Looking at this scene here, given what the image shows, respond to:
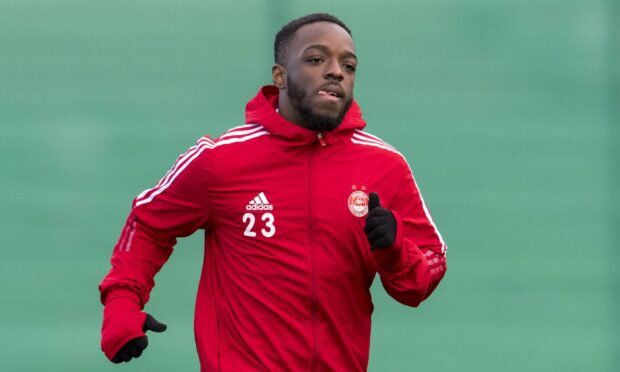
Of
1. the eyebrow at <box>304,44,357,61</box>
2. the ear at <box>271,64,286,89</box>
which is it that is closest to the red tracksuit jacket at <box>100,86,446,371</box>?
the ear at <box>271,64,286,89</box>

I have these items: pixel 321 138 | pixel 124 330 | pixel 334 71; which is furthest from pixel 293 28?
pixel 124 330

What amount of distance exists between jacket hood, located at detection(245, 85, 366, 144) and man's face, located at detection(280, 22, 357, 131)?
0.04 m

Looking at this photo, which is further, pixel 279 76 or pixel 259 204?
pixel 279 76

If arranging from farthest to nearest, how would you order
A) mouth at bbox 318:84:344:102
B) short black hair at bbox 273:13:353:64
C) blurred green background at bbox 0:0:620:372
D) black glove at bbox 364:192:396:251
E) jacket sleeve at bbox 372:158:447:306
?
blurred green background at bbox 0:0:620:372, short black hair at bbox 273:13:353:64, mouth at bbox 318:84:344:102, jacket sleeve at bbox 372:158:447:306, black glove at bbox 364:192:396:251

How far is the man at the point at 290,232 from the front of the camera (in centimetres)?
417

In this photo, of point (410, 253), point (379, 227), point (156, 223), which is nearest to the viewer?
point (379, 227)

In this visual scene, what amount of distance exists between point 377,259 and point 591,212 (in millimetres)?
2067

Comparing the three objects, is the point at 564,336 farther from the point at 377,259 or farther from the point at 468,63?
the point at 377,259

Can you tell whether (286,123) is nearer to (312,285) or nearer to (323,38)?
(323,38)

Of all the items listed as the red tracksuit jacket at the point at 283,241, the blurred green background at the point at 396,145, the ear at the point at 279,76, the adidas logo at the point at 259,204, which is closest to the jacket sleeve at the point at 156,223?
the red tracksuit jacket at the point at 283,241

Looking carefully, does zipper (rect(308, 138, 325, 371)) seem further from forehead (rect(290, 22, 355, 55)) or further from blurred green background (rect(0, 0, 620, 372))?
blurred green background (rect(0, 0, 620, 372))

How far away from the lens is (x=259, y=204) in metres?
4.23

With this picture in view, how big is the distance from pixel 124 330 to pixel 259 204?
0.55 m

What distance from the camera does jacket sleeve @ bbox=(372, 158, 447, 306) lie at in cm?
403
